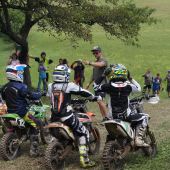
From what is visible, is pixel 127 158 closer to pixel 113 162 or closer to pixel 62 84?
pixel 113 162

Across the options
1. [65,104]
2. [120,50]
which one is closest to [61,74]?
[65,104]

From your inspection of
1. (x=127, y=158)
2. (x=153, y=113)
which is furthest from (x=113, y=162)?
(x=153, y=113)

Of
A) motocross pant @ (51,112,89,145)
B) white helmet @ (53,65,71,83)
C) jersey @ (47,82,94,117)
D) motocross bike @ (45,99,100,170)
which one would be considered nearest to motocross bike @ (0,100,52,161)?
motocross bike @ (45,99,100,170)

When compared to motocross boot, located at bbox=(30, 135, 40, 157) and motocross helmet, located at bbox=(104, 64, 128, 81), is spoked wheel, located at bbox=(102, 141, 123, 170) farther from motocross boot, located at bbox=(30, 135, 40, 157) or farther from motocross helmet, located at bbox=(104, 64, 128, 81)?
motocross boot, located at bbox=(30, 135, 40, 157)

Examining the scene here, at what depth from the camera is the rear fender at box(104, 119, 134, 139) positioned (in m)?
7.41

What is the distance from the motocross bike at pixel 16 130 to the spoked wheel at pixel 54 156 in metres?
0.54

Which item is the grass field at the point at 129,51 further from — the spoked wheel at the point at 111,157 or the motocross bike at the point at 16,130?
the spoked wheel at the point at 111,157

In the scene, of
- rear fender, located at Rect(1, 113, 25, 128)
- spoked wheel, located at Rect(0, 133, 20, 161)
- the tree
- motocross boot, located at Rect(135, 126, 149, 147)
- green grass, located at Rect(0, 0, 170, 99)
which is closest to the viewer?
motocross boot, located at Rect(135, 126, 149, 147)

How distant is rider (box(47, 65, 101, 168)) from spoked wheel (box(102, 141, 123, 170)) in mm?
453

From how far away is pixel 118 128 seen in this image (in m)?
7.47

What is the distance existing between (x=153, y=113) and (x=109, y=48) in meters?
31.7

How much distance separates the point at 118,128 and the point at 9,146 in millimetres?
2066

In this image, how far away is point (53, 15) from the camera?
59.4 feet

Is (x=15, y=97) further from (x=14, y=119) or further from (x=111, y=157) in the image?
(x=111, y=157)
